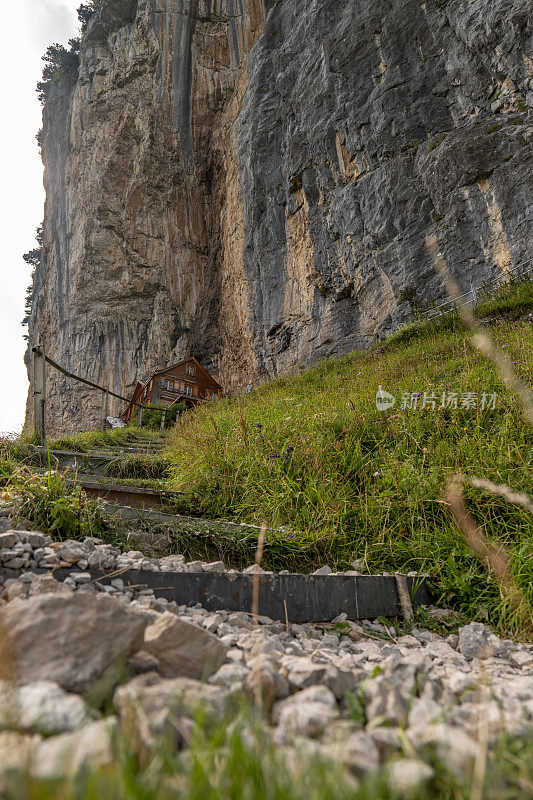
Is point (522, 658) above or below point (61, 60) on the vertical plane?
below

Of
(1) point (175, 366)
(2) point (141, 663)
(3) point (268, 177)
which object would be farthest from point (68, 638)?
(1) point (175, 366)

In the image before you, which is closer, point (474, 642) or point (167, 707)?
point (167, 707)

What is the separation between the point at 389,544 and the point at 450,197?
12924 mm

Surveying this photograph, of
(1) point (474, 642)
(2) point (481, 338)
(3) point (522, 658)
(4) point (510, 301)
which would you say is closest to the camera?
(3) point (522, 658)

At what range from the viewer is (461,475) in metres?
3.16

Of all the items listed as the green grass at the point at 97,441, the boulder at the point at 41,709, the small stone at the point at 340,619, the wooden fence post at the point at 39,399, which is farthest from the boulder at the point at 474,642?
the green grass at the point at 97,441

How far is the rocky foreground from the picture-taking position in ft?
2.39

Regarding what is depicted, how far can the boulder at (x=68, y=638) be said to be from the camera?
98 centimetres

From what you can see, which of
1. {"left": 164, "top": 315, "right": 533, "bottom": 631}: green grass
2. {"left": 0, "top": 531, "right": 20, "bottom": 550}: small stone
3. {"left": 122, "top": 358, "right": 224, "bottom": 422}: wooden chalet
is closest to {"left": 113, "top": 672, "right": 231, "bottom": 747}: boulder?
{"left": 0, "top": 531, "right": 20, "bottom": 550}: small stone

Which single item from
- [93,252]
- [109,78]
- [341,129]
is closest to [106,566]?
[341,129]

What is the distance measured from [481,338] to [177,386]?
719 inches

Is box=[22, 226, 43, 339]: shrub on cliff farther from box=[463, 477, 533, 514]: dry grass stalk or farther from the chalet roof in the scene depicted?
box=[463, 477, 533, 514]: dry grass stalk

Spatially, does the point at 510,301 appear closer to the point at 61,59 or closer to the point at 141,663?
the point at 141,663

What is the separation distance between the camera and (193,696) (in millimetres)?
904
